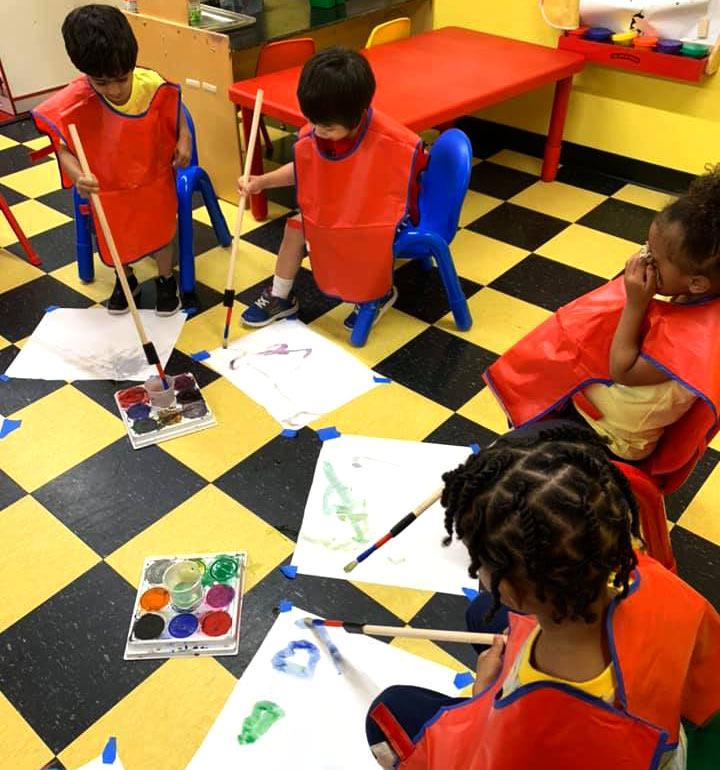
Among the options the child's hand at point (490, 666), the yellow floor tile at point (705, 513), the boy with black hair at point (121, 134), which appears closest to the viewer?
the child's hand at point (490, 666)

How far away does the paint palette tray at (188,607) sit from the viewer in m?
1.35

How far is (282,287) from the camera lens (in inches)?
86.7

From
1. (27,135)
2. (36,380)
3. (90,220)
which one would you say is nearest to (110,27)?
(90,220)

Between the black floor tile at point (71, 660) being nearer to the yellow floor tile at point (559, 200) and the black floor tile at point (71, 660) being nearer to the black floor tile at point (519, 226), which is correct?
the black floor tile at point (519, 226)

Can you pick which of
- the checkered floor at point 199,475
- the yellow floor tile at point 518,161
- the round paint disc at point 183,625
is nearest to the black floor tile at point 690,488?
the checkered floor at point 199,475

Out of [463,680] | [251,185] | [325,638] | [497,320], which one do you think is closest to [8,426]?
[251,185]

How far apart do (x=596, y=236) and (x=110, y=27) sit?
1.73 meters

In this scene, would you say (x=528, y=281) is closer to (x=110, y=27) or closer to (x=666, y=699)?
(x=110, y=27)

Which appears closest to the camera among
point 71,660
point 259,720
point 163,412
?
point 259,720

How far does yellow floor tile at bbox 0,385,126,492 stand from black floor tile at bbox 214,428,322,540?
1.16 feet

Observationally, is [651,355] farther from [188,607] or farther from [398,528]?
[188,607]

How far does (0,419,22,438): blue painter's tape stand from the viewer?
183 centimetres

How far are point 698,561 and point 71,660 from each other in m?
1.26

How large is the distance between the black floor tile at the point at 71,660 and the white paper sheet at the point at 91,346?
71 cm
